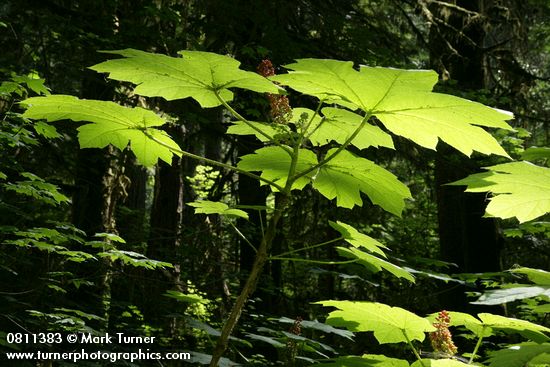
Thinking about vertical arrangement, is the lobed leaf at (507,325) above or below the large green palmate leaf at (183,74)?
below

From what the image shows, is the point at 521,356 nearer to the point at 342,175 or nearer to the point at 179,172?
the point at 342,175

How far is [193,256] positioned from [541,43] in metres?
8.55

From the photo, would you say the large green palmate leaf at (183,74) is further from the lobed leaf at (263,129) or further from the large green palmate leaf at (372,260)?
the large green palmate leaf at (372,260)

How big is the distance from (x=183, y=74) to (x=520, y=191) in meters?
1.03

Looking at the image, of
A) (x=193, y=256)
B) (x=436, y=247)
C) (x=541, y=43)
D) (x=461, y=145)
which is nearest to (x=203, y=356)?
(x=461, y=145)

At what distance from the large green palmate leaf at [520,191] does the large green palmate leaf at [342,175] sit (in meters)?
0.25

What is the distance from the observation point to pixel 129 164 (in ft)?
21.9

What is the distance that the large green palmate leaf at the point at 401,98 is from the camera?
4.37ft

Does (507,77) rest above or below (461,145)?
above

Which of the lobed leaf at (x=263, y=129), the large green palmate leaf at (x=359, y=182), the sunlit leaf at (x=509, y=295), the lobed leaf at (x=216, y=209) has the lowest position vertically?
the sunlit leaf at (x=509, y=295)

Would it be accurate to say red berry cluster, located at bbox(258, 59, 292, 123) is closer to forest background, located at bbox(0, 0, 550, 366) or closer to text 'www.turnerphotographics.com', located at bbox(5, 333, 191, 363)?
forest background, located at bbox(0, 0, 550, 366)

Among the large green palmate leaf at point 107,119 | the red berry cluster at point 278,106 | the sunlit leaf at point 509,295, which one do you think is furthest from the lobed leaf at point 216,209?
the sunlit leaf at point 509,295

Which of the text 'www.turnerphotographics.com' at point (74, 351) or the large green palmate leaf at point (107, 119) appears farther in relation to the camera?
the text 'www.turnerphotographics.com' at point (74, 351)

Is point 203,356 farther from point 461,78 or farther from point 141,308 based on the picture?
point 461,78
